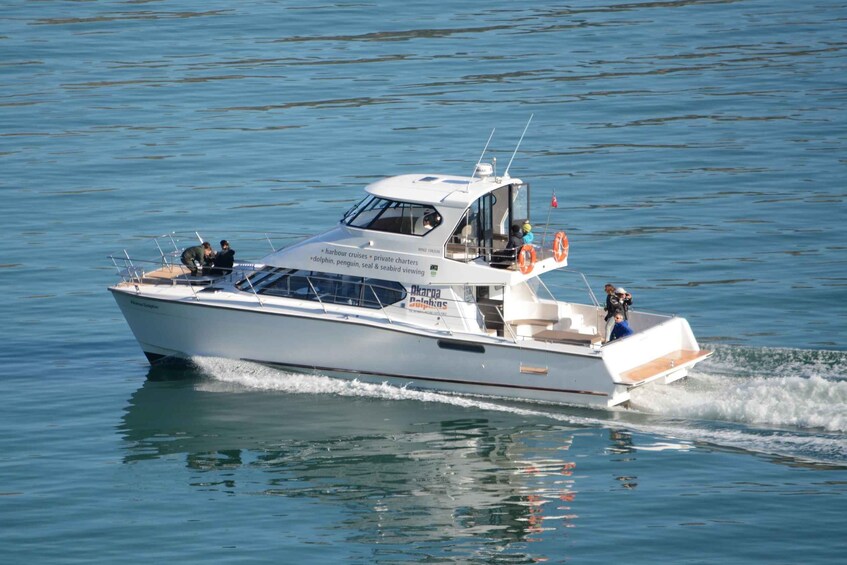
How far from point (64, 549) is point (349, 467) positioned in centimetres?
506

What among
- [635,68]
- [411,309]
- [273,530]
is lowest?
[273,530]

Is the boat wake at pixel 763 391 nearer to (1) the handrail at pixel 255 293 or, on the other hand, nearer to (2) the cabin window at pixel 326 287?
(2) the cabin window at pixel 326 287

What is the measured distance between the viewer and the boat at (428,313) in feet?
82.8

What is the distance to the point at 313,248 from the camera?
2681cm

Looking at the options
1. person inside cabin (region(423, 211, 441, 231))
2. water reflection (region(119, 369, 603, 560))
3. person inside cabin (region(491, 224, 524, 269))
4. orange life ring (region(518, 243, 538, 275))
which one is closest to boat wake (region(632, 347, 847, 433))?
water reflection (region(119, 369, 603, 560))

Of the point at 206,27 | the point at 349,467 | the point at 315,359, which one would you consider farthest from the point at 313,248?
the point at 206,27

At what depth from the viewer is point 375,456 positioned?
76.9ft

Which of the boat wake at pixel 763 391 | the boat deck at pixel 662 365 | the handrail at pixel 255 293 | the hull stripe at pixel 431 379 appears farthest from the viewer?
the handrail at pixel 255 293

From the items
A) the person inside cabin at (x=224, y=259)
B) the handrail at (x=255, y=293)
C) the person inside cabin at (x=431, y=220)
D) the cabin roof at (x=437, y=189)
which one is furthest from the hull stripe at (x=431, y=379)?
the cabin roof at (x=437, y=189)

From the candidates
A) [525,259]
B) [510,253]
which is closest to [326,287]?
[510,253]

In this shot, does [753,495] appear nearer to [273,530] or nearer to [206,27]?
[273,530]

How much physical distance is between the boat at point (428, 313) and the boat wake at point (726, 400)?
0.90 ft

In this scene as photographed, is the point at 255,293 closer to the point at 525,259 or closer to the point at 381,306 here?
the point at 381,306

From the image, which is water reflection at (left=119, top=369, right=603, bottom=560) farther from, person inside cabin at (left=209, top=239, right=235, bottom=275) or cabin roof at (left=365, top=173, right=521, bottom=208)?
cabin roof at (left=365, top=173, right=521, bottom=208)
